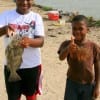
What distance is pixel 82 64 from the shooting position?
3871 mm

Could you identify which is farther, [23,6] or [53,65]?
[53,65]

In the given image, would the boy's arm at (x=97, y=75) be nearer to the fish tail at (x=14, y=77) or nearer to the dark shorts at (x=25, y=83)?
the dark shorts at (x=25, y=83)

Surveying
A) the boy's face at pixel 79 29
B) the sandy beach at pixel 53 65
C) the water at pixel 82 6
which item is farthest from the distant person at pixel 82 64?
the water at pixel 82 6

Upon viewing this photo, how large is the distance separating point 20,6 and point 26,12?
0.29 ft

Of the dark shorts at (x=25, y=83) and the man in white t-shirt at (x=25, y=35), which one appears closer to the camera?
the man in white t-shirt at (x=25, y=35)

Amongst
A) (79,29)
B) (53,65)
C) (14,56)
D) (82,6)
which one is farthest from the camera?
(82,6)

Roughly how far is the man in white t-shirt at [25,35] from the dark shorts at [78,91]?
16.7 inches

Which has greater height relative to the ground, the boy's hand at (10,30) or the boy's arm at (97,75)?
the boy's hand at (10,30)

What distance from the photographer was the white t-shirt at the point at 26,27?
396cm

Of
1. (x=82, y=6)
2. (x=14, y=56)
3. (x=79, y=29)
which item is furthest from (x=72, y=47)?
(x=82, y=6)

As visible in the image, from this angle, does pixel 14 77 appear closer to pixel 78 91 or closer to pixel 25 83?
pixel 25 83

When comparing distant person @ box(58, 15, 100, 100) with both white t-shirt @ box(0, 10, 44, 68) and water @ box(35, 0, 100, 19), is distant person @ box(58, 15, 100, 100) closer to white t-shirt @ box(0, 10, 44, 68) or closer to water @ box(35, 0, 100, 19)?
white t-shirt @ box(0, 10, 44, 68)

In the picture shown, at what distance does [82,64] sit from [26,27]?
0.69m

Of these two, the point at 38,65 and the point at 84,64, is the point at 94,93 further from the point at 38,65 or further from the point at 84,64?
the point at 38,65
